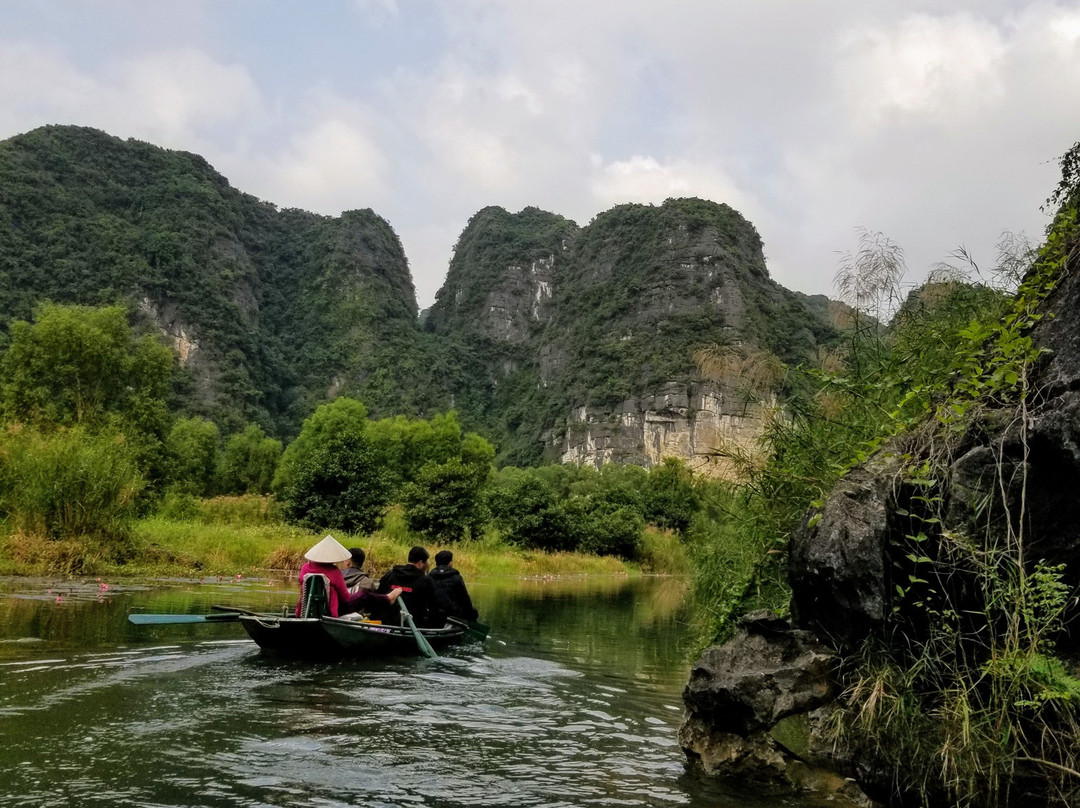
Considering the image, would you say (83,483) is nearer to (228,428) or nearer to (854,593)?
(854,593)

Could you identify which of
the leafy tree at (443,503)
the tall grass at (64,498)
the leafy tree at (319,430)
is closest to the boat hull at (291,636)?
the tall grass at (64,498)

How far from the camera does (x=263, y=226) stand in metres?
127

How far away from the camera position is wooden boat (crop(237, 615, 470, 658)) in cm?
872

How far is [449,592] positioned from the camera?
1146 centimetres

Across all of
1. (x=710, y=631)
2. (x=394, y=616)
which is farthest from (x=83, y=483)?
(x=710, y=631)

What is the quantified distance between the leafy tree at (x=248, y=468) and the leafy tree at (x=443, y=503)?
2952 centimetres

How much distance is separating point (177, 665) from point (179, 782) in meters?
3.95

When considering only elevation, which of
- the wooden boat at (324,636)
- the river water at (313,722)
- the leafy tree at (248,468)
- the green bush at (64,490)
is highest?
the leafy tree at (248,468)

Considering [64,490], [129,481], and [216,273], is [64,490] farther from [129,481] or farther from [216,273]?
[216,273]

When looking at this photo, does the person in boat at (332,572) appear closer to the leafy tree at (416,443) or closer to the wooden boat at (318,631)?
the wooden boat at (318,631)

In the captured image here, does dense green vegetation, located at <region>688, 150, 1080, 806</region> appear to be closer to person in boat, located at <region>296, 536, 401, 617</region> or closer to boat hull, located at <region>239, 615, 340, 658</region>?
boat hull, located at <region>239, 615, 340, 658</region>

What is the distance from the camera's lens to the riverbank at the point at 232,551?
15039 millimetres

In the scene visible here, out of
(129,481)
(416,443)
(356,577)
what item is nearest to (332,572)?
(356,577)

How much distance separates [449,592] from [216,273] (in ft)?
315
